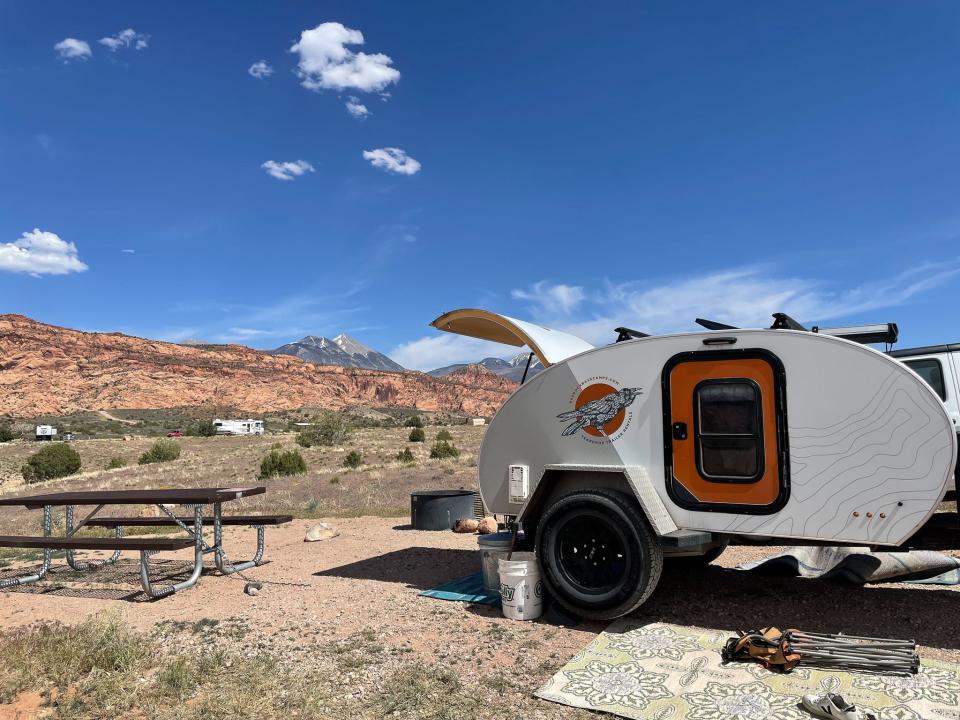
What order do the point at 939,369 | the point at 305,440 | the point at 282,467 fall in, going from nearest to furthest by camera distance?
1. the point at 939,369
2. the point at 282,467
3. the point at 305,440

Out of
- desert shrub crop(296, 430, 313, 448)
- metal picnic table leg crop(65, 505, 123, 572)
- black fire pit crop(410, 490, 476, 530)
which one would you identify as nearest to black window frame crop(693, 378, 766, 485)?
black fire pit crop(410, 490, 476, 530)

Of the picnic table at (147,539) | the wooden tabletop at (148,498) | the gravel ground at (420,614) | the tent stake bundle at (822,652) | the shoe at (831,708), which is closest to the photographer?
the shoe at (831,708)

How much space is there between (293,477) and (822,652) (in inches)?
801

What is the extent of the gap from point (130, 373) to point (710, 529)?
9319 cm

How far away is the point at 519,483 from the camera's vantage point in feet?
22.2

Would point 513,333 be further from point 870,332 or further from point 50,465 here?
point 50,465

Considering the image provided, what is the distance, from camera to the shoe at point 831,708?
3.87 metres

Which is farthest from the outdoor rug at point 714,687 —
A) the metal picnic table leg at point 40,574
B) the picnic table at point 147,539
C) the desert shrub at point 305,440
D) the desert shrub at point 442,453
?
the desert shrub at point 305,440

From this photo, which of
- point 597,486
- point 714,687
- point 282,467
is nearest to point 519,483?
point 597,486

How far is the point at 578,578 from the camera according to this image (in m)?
6.26

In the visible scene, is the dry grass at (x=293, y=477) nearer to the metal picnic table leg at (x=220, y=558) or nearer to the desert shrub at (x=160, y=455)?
the desert shrub at (x=160, y=455)

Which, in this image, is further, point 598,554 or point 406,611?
point 406,611

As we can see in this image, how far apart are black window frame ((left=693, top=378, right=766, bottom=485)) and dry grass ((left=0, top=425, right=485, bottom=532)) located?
9.07 meters

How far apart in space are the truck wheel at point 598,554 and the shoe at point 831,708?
1789mm
